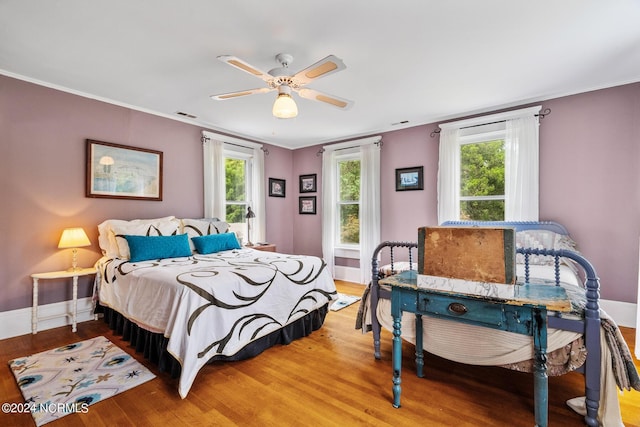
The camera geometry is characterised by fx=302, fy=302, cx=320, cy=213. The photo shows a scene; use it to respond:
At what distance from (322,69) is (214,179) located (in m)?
2.88

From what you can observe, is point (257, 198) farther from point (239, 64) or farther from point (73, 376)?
point (73, 376)

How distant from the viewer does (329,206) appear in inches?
211

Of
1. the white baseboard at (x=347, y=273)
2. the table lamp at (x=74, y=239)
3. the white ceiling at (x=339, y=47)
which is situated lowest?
the white baseboard at (x=347, y=273)

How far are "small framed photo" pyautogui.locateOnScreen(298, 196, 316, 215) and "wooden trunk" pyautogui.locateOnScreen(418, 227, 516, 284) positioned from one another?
4.01 metres

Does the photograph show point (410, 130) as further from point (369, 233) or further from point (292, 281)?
point (292, 281)

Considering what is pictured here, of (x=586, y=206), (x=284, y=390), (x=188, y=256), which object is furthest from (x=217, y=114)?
(x=586, y=206)

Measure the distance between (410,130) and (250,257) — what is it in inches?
118

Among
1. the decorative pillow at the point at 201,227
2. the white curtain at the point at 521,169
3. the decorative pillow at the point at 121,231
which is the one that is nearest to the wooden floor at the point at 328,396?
the decorative pillow at the point at 121,231

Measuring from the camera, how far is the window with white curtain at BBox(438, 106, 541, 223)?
3486 millimetres

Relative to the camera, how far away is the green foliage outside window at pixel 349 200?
5.21 meters

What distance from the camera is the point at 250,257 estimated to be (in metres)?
3.29

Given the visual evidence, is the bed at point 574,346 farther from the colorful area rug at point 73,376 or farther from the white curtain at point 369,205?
the white curtain at point 369,205

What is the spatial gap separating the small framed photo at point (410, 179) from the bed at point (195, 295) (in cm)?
211

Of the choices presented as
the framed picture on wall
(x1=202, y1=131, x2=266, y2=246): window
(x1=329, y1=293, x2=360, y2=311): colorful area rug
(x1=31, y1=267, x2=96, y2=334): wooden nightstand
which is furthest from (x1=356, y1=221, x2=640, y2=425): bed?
the framed picture on wall
